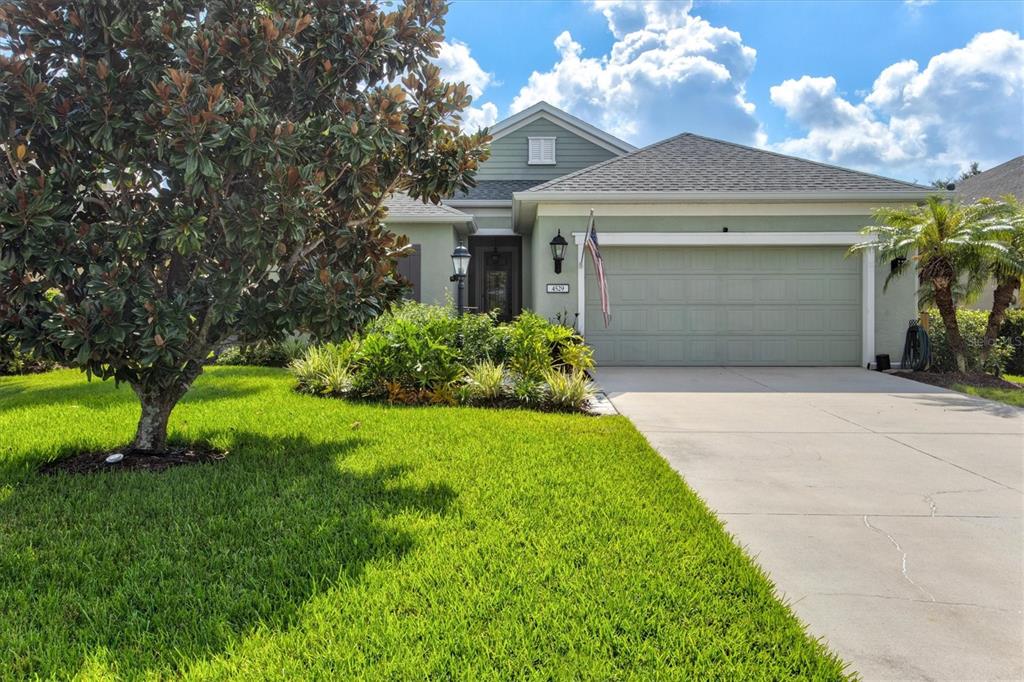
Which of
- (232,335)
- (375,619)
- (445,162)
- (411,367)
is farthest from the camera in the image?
(411,367)

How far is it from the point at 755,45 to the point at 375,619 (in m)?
10.8

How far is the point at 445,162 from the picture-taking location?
4973 mm

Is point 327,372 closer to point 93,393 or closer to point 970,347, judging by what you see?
point 93,393

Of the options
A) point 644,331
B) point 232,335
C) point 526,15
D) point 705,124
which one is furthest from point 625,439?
point 705,124

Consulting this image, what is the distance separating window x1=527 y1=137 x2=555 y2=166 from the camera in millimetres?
16500

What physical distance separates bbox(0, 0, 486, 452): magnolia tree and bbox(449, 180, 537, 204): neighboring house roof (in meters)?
9.93

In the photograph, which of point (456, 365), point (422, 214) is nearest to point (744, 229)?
point (422, 214)

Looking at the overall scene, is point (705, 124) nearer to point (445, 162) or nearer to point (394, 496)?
point (445, 162)

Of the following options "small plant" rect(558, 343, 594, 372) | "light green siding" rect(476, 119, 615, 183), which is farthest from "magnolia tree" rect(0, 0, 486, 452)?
"light green siding" rect(476, 119, 615, 183)

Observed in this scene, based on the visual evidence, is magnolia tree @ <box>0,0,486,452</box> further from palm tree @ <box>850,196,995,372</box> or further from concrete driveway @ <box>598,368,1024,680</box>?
palm tree @ <box>850,196,995,372</box>

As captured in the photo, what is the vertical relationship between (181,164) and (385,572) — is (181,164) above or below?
above

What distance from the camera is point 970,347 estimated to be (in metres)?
10.1

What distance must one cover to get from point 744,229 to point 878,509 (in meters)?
8.28

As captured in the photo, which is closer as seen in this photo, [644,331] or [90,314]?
[90,314]
